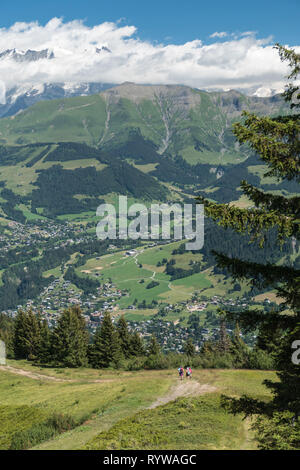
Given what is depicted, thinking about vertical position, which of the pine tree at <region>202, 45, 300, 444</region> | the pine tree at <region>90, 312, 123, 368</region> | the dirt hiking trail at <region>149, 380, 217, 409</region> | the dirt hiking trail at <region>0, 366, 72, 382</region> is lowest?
the dirt hiking trail at <region>0, 366, 72, 382</region>

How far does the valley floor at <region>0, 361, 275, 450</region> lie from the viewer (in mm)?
29469

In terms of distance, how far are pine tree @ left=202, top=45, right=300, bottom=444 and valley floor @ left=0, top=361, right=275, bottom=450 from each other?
12271 millimetres

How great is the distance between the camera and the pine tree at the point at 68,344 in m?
77.1

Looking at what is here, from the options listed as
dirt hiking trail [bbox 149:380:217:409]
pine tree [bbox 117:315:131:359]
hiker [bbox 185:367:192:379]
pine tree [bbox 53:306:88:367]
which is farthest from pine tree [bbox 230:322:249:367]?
pine tree [bbox 53:306:88:367]

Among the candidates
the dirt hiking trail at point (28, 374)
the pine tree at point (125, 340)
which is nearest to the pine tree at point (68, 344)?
the dirt hiking trail at point (28, 374)

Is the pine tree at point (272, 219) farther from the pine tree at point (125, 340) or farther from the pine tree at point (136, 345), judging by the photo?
the pine tree at point (136, 345)

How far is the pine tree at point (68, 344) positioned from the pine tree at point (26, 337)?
29.1 ft

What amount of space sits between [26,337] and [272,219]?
83189 millimetres

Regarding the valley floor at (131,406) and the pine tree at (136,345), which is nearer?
the valley floor at (131,406)

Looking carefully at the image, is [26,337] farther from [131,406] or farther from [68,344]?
[131,406]

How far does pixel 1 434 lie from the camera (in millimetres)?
36750

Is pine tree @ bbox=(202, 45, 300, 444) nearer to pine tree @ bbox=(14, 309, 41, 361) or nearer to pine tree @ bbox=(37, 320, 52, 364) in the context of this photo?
pine tree @ bbox=(37, 320, 52, 364)

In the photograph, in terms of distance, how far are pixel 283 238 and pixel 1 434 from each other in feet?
112

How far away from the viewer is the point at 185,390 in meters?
49.6
